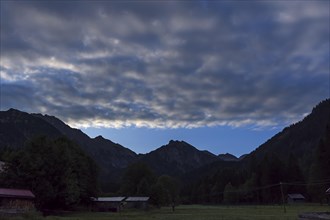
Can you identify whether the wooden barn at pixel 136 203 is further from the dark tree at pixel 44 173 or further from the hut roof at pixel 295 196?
the hut roof at pixel 295 196

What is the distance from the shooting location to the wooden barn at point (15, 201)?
59775 mm

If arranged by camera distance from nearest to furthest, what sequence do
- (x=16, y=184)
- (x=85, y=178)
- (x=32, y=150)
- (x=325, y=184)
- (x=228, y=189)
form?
(x=16, y=184)
(x=32, y=150)
(x=85, y=178)
(x=325, y=184)
(x=228, y=189)

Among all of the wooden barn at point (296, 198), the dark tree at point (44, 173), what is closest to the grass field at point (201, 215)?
the dark tree at point (44, 173)

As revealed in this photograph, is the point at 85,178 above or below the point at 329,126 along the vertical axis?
below

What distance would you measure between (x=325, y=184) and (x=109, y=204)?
5473 centimetres

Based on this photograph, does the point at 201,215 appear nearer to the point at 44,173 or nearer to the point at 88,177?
the point at 44,173

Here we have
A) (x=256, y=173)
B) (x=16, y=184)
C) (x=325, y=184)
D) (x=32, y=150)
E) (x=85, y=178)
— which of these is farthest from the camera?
(x=256, y=173)

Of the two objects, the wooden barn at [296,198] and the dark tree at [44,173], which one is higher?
the dark tree at [44,173]

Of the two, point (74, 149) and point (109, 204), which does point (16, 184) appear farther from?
point (109, 204)

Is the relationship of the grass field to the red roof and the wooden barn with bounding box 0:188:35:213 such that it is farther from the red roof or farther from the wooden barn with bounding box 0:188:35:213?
the red roof

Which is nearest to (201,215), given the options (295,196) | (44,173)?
(44,173)

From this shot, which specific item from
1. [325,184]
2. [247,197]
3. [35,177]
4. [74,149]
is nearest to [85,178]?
[74,149]

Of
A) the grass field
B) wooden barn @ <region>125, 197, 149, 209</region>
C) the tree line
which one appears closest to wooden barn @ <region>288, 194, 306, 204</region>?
the tree line

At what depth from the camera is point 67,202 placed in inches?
3162
